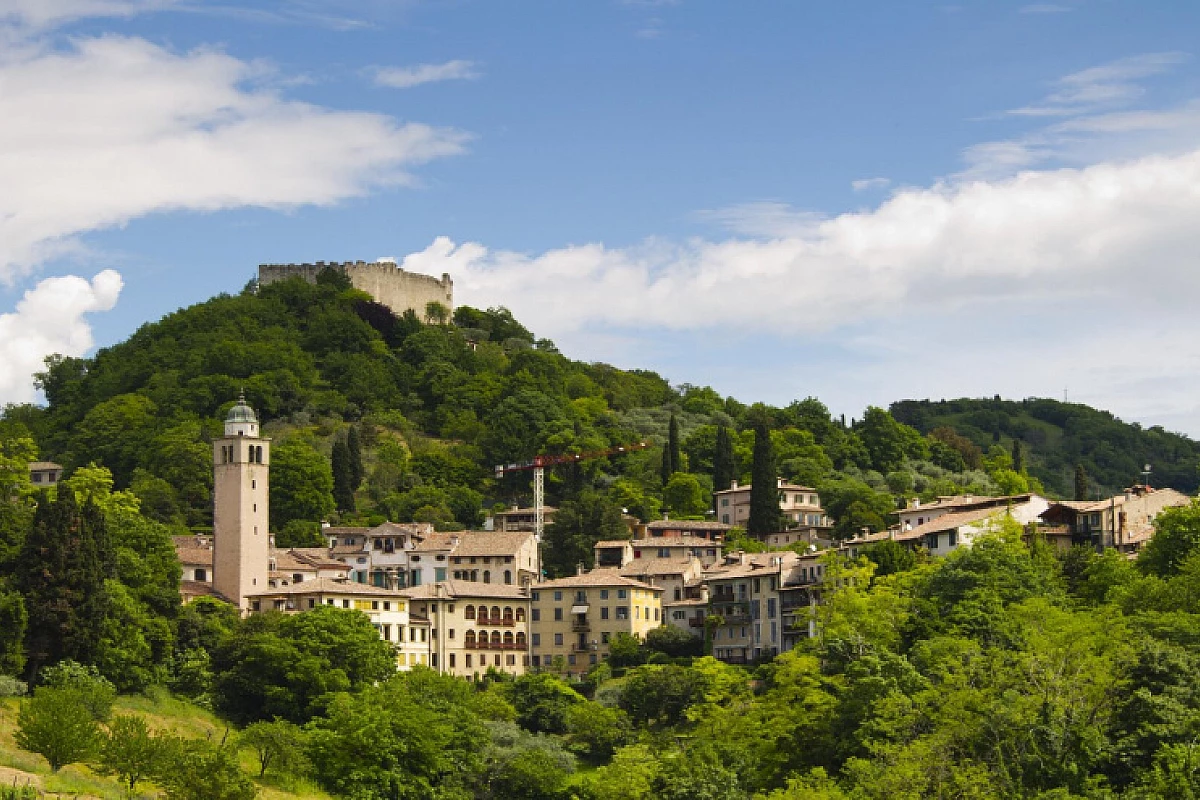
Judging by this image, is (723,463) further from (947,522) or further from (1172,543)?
(1172,543)

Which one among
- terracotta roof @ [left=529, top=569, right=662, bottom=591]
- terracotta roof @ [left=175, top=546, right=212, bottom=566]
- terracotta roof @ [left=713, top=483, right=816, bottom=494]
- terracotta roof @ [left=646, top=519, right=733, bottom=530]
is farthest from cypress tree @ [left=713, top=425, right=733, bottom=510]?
terracotta roof @ [left=175, top=546, right=212, bottom=566]

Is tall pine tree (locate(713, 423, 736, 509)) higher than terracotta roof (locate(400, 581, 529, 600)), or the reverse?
tall pine tree (locate(713, 423, 736, 509))

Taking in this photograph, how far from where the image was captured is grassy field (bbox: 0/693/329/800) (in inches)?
2568

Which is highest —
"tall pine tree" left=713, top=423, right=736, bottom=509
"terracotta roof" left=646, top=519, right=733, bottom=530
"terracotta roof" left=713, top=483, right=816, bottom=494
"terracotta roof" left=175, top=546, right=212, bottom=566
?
"tall pine tree" left=713, top=423, right=736, bottom=509

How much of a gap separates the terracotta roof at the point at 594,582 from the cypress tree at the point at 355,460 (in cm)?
3122

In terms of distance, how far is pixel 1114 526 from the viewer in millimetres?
102312

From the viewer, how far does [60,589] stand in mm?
84375

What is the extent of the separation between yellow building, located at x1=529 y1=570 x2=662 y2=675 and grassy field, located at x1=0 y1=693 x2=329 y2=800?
78.4 ft

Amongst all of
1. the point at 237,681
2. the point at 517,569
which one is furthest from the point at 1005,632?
the point at 517,569

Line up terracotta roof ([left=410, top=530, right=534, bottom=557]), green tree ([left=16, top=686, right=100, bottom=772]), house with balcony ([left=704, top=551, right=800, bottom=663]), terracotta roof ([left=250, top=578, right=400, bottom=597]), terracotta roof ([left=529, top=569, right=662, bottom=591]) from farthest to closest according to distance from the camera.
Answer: terracotta roof ([left=410, top=530, right=534, bottom=557]) → terracotta roof ([left=529, top=569, right=662, bottom=591]) → house with balcony ([left=704, top=551, right=800, bottom=663]) → terracotta roof ([left=250, top=578, right=400, bottom=597]) → green tree ([left=16, top=686, right=100, bottom=772])

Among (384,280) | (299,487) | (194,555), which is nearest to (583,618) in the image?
(194,555)

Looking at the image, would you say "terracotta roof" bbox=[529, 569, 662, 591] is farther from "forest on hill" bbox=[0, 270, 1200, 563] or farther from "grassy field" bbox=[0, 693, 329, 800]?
"grassy field" bbox=[0, 693, 329, 800]

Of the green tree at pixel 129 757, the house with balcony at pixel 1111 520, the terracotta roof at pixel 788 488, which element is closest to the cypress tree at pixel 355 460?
the terracotta roof at pixel 788 488

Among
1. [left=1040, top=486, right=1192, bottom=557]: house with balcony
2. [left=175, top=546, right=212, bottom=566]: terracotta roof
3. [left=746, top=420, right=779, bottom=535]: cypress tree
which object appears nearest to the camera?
[left=1040, top=486, right=1192, bottom=557]: house with balcony
